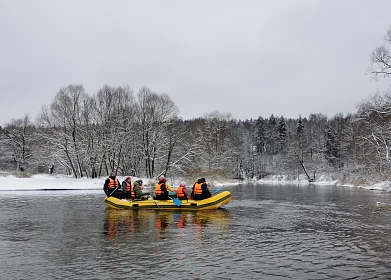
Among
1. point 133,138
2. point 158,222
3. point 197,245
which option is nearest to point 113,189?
point 158,222

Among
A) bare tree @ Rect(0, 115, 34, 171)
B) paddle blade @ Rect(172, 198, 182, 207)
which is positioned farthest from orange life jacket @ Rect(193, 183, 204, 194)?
bare tree @ Rect(0, 115, 34, 171)

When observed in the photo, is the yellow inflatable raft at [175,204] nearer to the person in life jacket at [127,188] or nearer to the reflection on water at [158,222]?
the reflection on water at [158,222]

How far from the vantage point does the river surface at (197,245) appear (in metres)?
7.57

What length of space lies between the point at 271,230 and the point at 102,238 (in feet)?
17.9

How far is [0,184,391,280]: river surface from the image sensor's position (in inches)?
298

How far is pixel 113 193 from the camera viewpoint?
20.0m

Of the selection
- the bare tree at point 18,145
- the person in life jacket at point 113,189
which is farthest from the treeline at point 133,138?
the person in life jacket at point 113,189

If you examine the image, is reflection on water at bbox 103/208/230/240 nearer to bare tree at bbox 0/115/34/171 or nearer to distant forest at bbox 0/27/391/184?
distant forest at bbox 0/27/391/184

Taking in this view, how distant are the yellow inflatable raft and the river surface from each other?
126 centimetres

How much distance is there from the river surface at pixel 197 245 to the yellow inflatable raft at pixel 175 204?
1263 millimetres

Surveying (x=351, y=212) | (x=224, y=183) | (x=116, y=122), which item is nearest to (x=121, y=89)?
(x=116, y=122)

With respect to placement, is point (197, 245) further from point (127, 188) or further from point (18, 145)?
point (18, 145)

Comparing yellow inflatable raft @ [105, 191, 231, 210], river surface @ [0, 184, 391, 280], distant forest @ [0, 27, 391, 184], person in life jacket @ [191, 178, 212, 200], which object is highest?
distant forest @ [0, 27, 391, 184]

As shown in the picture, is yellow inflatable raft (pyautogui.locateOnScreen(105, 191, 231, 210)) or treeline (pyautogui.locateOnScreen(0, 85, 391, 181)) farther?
treeline (pyautogui.locateOnScreen(0, 85, 391, 181))
